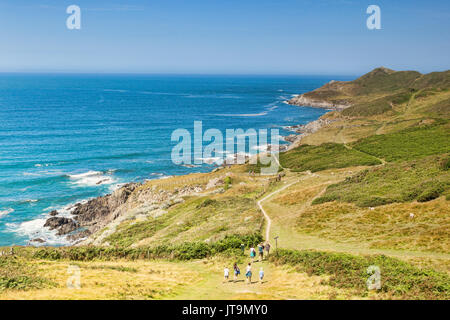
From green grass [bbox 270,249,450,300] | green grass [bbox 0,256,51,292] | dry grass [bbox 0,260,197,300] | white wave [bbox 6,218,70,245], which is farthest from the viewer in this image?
white wave [bbox 6,218,70,245]

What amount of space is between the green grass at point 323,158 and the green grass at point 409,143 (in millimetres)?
3277

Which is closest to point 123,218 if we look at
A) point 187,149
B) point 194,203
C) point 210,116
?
point 194,203

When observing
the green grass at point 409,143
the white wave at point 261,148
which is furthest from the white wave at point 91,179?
the green grass at point 409,143

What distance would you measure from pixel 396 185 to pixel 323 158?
3414 cm

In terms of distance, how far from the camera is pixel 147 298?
19.1 m

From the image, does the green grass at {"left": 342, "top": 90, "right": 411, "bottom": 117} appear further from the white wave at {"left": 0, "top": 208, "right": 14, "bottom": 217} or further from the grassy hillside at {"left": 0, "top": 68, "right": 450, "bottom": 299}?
the white wave at {"left": 0, "top": 208, "right": 14, "bottom": 217}

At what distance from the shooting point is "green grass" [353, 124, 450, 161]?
6220cm

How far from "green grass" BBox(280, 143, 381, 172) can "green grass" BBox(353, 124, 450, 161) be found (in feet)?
10.8

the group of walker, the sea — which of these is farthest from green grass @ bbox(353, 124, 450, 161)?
the group of walker

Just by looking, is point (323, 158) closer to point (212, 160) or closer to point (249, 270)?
point (212, 160)

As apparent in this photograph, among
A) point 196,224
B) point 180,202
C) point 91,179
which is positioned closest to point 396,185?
point 196,224

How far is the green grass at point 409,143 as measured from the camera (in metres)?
62.2

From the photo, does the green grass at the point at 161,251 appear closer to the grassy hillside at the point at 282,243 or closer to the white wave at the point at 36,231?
the grassy hillside at the point at 282,243
